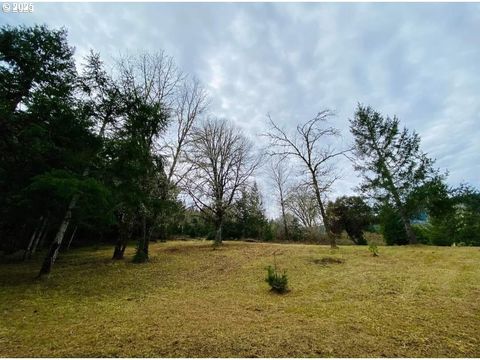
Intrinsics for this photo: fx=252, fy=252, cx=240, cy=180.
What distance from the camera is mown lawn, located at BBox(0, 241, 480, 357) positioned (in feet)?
13.7

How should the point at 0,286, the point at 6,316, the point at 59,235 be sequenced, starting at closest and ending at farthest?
the point at 6,316
the point at 0,286
the point at 59,235

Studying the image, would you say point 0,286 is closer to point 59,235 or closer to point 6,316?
point 59,235

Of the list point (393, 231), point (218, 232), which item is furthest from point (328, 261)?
point (393, 231)

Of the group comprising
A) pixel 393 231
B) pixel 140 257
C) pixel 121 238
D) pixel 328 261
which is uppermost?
pixel 393 231

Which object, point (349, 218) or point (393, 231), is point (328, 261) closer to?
point (393, 231)

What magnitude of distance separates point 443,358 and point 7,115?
12357 millimetres

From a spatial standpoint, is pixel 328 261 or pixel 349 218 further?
pixel 349 218

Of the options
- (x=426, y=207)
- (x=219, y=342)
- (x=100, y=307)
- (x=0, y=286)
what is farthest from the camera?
(x=426, y=207)

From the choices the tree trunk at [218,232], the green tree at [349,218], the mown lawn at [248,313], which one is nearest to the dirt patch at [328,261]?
the mown lawn at [248,313]

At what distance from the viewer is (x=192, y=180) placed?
18.9 m

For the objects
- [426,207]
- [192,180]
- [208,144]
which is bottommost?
[426,207]

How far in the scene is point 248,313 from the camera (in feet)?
19.8

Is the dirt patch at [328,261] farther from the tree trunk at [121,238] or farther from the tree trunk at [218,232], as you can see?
the tree trunk at [121,238]

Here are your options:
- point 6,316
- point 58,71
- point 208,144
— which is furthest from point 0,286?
point 208,144
